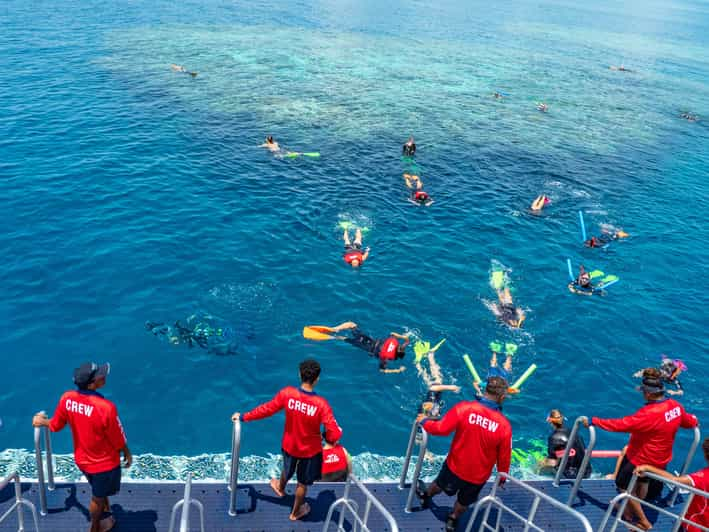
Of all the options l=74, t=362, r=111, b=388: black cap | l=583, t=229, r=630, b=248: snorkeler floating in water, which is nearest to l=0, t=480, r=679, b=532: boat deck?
l=74, t=362, r=111, b=388: black cap

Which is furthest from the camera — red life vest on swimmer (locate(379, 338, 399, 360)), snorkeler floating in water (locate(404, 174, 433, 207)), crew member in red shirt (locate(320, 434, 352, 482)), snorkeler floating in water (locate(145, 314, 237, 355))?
snorkeler floating in water (locate(404, 174, 433, 207))

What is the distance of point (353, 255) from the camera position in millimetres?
21031

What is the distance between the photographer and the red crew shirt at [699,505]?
24.0 ft

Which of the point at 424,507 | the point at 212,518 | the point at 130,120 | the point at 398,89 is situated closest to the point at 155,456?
the point at 212,518

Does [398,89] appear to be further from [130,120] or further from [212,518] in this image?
[212,518]

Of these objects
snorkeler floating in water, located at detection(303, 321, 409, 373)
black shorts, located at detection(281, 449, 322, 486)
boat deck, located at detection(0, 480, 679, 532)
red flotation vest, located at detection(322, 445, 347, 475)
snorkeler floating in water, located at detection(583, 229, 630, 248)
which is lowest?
snorkeler floating in water, located at detection(303, 321, 409, 373)

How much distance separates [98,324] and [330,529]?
12.0 metres

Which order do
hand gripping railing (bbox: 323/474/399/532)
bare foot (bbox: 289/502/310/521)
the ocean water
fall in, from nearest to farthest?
hand gripping railing (bbox: 323/474/399/532) → bare foot (bbox: 289/502/310/521) → the ocean water

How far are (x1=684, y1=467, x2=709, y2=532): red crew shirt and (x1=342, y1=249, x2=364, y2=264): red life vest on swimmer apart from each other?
14.7 metres

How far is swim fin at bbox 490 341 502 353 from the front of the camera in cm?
1744

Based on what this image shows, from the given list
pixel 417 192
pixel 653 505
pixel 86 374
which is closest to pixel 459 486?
pixel 653 505

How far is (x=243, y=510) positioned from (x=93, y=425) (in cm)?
301

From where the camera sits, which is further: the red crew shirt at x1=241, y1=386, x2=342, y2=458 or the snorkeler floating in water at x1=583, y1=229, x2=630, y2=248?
the snorkeler floating in water at x1=583, y1=229, x2=630, y2=248

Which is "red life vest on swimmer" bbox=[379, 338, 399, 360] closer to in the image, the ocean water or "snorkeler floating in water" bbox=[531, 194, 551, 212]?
the ocean water
